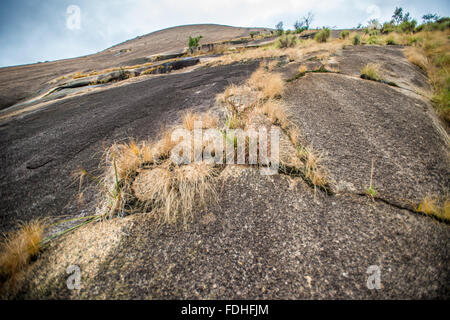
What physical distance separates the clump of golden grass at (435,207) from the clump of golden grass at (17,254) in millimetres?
2987

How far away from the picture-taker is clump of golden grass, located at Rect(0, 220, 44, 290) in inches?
45.3

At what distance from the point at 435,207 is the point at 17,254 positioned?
3193 millimetres

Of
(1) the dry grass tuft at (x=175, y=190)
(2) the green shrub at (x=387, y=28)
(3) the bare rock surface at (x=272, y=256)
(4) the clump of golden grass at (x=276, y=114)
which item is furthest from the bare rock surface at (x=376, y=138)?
(2) the green shrub at (x=387, y=28)

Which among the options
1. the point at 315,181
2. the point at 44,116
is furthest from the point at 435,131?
the point at 44,116

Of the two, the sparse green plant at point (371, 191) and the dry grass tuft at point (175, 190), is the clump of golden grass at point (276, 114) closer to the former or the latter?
the sparse green plant at point (371, 191)

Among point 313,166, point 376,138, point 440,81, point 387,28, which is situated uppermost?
point 387,28

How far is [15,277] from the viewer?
1.13 m

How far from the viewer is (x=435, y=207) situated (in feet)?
4.25

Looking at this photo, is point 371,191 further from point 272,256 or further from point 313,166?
point 272,256

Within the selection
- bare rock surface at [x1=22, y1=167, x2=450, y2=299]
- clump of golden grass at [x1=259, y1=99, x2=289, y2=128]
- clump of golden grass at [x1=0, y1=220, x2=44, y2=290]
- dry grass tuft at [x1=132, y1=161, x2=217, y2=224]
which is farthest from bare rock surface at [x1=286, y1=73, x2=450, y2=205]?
clump of golden grass at [x1=0, y1=220, x2=44, y2=290]

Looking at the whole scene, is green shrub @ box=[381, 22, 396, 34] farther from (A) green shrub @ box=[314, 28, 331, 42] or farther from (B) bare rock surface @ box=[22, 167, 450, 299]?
(B) bare rock surface @ box=[22, 167, 450, 299]

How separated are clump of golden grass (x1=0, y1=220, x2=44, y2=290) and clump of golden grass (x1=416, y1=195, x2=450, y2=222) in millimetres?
2987

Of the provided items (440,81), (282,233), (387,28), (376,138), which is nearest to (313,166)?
(282,233)

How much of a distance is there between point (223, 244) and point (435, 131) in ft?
10.4
